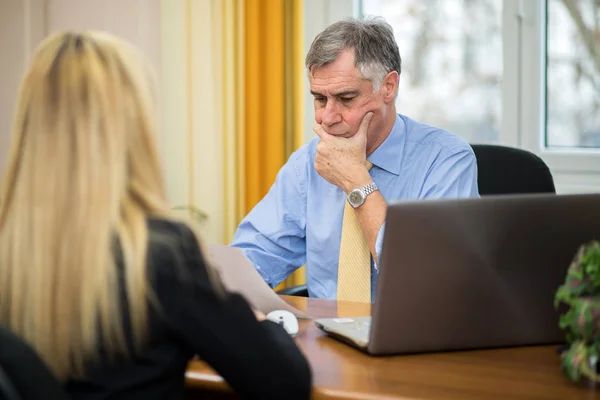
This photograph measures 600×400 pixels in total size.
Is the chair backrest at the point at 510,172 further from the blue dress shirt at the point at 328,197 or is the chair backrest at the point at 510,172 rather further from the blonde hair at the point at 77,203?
the blonde hair at the point at 77,203

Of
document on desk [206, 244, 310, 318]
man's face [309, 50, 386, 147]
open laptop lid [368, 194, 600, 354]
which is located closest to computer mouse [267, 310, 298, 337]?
document on desk [206, 244, 310, 318]

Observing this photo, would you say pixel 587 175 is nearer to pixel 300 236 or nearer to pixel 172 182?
pixel 300 236

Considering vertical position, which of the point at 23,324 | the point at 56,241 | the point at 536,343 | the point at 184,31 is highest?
the point at 184,31

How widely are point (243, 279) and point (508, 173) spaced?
0.86m

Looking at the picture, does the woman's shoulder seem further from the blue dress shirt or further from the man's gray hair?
the man's gray hair

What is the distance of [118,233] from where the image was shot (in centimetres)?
95

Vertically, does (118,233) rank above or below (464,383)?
above

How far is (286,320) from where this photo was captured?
144cm

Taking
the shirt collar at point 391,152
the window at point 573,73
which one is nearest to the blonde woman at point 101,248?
the shirt collar at point 391,152

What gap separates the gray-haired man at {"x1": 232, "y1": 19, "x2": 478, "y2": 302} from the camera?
2.01 meters

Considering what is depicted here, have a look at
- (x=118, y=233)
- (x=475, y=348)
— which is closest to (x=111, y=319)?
(x=118, y=233)

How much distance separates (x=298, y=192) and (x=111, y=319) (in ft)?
4.00

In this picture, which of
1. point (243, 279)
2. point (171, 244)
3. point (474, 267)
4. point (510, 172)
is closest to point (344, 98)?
point (510, 172)

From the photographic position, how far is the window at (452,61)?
9.77 feet
